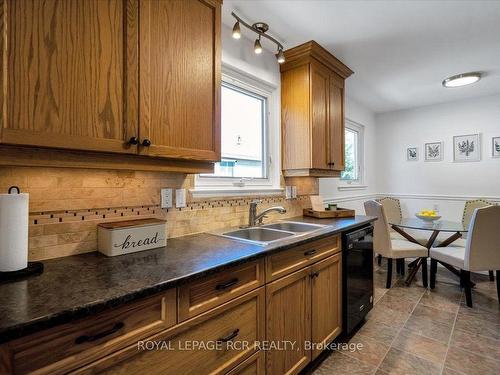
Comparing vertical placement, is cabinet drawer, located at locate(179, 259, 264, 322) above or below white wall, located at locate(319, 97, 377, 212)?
below

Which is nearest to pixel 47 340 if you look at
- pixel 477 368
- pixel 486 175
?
pixel 477 368

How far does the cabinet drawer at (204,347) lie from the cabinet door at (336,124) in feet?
5.82

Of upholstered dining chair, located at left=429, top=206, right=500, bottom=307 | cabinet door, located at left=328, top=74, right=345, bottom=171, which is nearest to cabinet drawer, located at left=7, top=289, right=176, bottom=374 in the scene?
cabinet door, located at left=328, top=74, right=345, bottom=171

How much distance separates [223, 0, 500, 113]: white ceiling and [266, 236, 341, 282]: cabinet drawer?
161 cm

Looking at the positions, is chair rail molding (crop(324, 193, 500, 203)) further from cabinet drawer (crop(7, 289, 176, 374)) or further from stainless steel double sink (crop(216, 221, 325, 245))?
cabinet drawer (crop(7, 289, 176, 374))

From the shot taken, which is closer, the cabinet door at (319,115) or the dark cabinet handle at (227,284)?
the dark cabinet handle at (227,284)

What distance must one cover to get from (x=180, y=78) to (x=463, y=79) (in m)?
3.28

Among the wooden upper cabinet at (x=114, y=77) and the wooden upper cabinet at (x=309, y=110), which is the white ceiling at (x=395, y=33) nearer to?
the wooden upper cabinet at (x=309, y=110)

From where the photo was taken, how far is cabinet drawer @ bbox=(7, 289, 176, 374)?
0.66 metres

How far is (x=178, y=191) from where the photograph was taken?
1646mm

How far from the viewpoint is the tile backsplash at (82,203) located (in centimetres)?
112

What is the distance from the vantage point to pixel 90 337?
76 centimetres

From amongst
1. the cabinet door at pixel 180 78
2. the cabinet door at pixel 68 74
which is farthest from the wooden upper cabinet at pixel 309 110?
the cabinet door at pixel 68 74

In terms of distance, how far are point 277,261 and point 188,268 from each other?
55 centimetres
